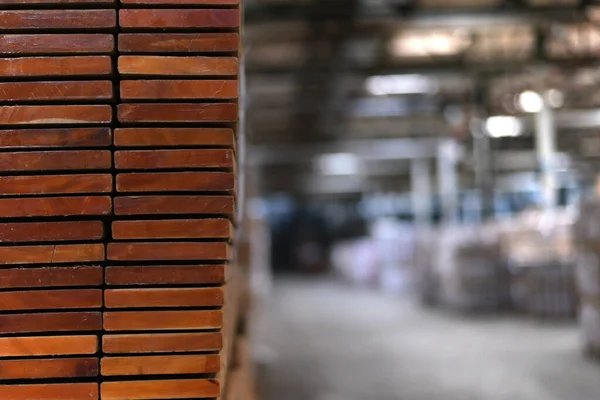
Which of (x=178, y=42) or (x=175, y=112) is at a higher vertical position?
(x=178, y=42)

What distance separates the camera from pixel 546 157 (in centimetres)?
1218

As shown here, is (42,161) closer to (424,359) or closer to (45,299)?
(45,299)

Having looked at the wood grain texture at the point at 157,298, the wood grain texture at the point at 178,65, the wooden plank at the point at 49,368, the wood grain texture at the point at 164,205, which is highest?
the wood grain texture at the point at 178,65

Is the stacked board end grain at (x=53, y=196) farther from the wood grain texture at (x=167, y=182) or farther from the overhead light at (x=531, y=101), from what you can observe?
the overhead light at (x=531, y=101)

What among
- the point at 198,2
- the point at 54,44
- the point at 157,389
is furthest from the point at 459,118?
the point at 157,389

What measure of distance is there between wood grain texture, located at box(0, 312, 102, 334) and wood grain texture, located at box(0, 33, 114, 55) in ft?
3.02

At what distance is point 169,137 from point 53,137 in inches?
15.8

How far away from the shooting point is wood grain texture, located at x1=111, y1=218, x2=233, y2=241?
2.43 m

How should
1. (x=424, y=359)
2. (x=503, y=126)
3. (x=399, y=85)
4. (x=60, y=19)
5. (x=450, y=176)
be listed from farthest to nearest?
(x=450, y=176), (x=503, y=126), (x=399, y=85), (x=424, y=359), (x=60, y=19)

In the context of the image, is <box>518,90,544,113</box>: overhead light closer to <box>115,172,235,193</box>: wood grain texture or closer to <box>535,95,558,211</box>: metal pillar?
<box>535,95,558,211</box>: metal pillar

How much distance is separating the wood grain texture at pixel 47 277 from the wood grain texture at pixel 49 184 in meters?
0.27

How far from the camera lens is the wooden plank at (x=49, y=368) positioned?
7.86 ft

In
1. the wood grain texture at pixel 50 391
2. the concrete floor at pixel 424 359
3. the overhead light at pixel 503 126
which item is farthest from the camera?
the overhead light at pixel 503 126

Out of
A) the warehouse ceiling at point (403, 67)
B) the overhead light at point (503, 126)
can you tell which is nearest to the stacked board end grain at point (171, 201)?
the warehouse ceiling at point (403, 67)
